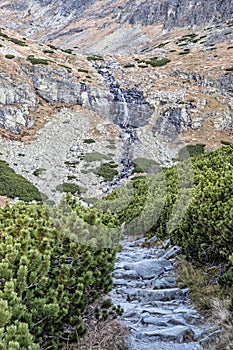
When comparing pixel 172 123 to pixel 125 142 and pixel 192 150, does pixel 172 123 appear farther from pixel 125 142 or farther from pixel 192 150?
pixel 125 142

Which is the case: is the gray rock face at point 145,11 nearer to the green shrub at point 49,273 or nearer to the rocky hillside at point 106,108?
the rocky hillside at point 106,108

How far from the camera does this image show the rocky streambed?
537 cm

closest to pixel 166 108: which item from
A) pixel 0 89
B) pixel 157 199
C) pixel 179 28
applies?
pixel 0 89

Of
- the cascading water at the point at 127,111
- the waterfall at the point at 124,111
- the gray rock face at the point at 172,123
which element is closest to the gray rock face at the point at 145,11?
the cascading water at the point at 127,111

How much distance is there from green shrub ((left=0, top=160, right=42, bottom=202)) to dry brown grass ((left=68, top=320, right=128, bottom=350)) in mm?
16370

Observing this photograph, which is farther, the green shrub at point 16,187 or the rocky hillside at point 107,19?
the rocky hillside at point 107,19

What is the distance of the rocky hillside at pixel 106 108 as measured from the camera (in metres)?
29.2

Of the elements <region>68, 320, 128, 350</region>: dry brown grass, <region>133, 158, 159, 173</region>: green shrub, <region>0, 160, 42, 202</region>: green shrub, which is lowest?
<region>133, 158, 159, 173</region>: green shrub

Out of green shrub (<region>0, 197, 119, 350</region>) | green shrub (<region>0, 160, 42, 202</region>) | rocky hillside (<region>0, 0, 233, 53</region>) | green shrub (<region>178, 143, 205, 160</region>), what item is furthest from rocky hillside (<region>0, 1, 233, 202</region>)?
rocky hillside (<region>0, 0, 233, 53</region>)

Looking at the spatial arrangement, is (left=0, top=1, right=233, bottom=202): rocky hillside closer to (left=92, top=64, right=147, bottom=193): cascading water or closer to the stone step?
(left=92, top=64, right=147, bottom=193): cascading water

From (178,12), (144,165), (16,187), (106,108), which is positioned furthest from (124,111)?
(178,12)

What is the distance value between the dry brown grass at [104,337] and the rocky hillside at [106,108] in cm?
1752

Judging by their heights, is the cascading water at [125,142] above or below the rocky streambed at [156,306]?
below

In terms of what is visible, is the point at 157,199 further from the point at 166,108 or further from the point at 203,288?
the point at 166,108
